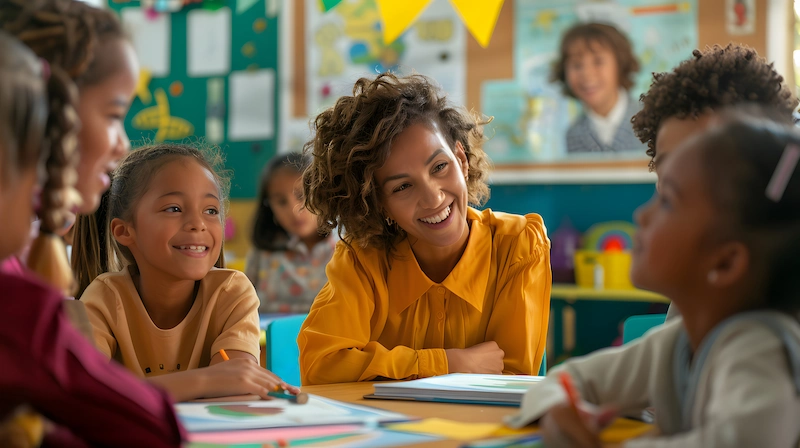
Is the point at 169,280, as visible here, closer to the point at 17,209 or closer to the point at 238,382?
the point at 238,382

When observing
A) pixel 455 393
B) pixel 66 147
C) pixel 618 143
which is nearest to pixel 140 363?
pixel 455 393

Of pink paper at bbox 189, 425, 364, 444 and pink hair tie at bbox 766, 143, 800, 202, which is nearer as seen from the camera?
pink hair tie at bbox 766, 143, 800, 202

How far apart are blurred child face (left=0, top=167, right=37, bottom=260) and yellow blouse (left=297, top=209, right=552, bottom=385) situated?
0.90m

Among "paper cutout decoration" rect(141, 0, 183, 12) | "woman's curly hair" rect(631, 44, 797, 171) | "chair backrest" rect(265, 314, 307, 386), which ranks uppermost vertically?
"paper cutout decoration" rect(141, 0, 183, 12)

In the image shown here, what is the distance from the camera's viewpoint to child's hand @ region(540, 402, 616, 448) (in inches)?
27.5

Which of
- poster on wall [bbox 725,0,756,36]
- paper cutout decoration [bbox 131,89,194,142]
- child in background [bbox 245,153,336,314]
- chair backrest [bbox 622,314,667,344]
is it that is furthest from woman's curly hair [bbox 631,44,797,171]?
paper cutout decoration [bbox 131,89,194,142]

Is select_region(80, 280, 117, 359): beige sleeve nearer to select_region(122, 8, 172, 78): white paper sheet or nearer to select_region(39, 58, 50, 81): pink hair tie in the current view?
select_region(39, 58, 50, 81): pink hair tie

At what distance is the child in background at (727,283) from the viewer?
0.67 meters

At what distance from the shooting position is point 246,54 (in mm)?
5113

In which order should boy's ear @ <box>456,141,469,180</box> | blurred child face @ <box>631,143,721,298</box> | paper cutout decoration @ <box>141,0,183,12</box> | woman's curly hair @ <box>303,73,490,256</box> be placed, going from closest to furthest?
1. blurred child face @ <box>631,143,721,298</box>
2. woman's curly hair @ <box>303,73,490,256</box>
3. boy's ear @ <box>456,141,469,180</box>
4. paper cutout decoration @ <box>141,0,183,12</box>

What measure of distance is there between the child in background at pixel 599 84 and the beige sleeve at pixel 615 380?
3343mm

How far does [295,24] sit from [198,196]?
11.8ft

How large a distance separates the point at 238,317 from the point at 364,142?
1.57ft

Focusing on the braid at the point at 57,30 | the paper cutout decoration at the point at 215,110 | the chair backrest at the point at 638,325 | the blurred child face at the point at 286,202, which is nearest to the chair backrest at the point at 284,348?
the chair backrest at the point at 638,325
